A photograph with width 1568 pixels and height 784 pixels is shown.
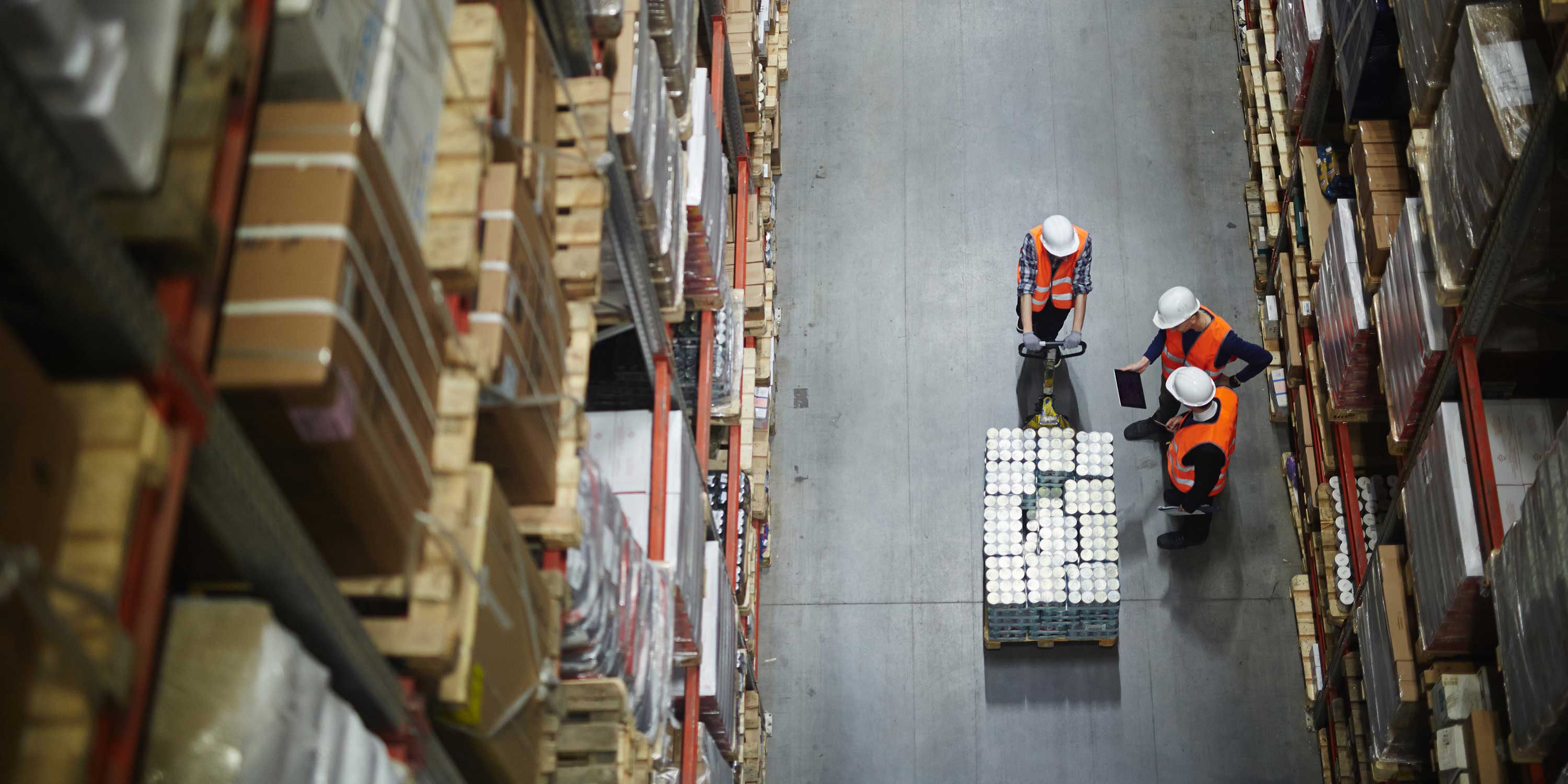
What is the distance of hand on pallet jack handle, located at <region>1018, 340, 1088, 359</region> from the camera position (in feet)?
31.3

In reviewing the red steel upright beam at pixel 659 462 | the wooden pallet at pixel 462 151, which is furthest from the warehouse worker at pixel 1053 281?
the wooden pallet at pixel 462 151

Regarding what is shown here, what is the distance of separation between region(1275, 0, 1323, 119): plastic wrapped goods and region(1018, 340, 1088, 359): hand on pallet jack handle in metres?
2.61

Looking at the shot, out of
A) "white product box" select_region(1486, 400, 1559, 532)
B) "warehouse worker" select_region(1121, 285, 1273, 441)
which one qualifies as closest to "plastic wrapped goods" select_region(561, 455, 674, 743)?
"white product box" select_region(1486, 400, 1559, 532)

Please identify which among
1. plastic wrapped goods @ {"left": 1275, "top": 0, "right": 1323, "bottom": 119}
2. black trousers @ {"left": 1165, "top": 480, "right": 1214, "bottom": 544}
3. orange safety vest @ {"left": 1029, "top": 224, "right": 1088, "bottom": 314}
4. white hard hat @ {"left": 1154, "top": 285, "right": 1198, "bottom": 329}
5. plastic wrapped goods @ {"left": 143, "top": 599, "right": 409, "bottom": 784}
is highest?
plastic wrapped goods @ {"left": 1275, "top": 0, "right": 1323, "bottom": 119}

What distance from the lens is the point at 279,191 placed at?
8.28 feet

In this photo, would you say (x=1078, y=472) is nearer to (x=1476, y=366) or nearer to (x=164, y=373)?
(x=1476, y=366)

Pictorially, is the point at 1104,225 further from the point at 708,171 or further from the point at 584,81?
the point at 584,81

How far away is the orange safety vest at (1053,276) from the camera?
9195 mm

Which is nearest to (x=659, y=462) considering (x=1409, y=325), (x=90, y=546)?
A: (x=1409, y=325)

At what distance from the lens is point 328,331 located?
240cm

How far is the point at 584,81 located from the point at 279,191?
7.61 feet

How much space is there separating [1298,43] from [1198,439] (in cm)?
347

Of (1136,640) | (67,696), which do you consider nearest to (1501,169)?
(1136,640)

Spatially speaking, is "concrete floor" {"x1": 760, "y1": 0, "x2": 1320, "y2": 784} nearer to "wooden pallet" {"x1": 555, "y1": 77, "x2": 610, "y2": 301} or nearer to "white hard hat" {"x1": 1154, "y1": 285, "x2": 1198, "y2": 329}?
"white hard hat" {"x1": 1154, "y1": 285, "x2": 1198, "y2": 329}
